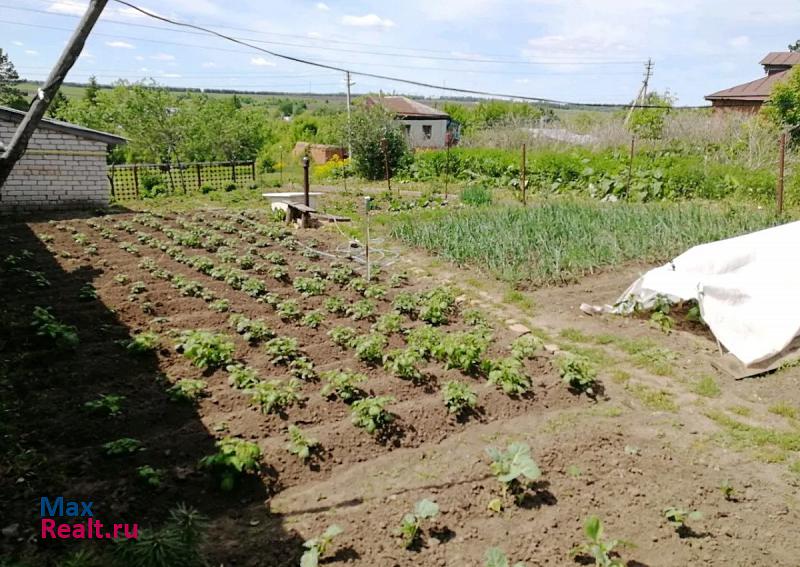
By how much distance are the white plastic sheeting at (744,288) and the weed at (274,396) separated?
162 inches

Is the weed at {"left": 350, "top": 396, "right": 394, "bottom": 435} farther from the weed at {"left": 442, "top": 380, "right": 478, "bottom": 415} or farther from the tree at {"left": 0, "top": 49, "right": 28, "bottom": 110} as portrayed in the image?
the tree at {"left": 0, "top": 49, "right": 28, "bottom": 110}

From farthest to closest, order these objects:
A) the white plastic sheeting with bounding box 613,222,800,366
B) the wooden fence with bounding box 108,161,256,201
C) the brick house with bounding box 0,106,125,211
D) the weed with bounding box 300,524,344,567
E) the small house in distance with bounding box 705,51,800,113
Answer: the small house in distance with bounding box 705,51,800,113, the wooden fence with bounding box 108,161,256,201, the brick house with bounding box 0,106,125,211, the white plastic sheeting with bounding box 613,222,800,366, the weed with bounding box 300,524,344,567

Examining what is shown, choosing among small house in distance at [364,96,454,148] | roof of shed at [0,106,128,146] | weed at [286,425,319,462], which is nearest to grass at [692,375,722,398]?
weed at [286,425,319,462]

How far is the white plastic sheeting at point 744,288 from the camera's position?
5.54 meters

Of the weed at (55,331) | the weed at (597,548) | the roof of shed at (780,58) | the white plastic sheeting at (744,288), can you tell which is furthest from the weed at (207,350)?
the roof of shed at (780,58)

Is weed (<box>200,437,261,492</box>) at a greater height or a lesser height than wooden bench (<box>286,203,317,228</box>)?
lesser

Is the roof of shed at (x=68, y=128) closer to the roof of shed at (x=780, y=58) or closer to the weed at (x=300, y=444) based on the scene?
the weed at (x=300, y=444)

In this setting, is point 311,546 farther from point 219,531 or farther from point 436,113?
point 436,113

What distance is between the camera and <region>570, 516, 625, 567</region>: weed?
2.70 metres

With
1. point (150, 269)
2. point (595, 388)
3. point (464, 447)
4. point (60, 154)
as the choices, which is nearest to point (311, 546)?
point (464, 447)

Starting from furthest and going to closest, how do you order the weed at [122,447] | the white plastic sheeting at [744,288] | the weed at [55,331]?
the white plastic sheeting at [744,288] < the weed at [55,331] < the weed at [122,447]

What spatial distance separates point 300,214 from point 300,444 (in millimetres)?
8521

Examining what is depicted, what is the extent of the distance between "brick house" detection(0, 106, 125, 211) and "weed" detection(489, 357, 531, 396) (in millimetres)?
11940

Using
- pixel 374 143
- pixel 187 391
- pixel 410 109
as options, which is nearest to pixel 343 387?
pixel 187 391
